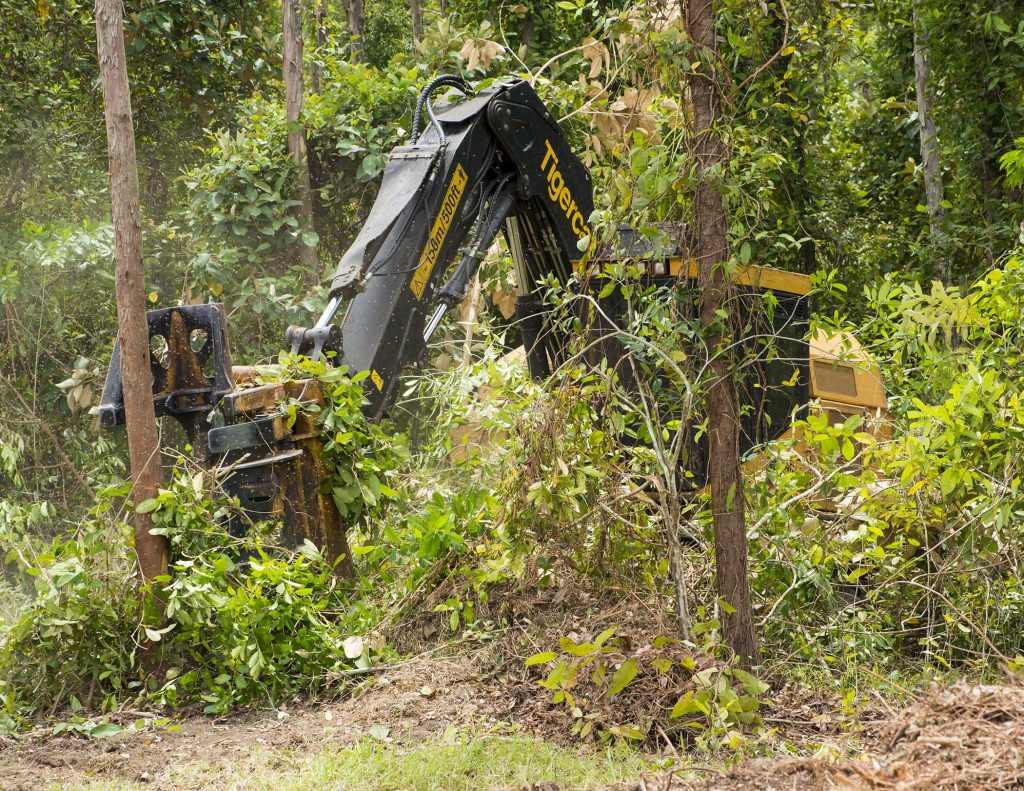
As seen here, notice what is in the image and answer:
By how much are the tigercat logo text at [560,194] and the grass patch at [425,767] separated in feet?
10.2

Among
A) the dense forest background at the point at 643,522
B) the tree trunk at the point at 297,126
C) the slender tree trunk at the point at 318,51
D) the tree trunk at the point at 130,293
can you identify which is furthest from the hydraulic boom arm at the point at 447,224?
the slender tree trunk at the point at 318,51

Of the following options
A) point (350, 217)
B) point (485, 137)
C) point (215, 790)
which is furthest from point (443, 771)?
point (350, 217)

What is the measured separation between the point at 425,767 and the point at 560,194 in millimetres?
3614

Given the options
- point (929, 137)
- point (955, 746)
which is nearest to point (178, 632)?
point (955, 746)

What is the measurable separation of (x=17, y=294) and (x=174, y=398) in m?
5.49

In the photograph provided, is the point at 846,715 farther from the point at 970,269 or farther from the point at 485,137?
the point at 970,269

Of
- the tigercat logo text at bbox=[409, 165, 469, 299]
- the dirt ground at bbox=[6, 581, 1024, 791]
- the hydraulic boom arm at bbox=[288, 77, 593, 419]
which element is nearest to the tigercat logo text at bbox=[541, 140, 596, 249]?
the hydraulic boom arm at bbox=[288, 77, 593, 419]

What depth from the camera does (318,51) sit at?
12156 millimetres

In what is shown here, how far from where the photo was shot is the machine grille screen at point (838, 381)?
7043 millimetres

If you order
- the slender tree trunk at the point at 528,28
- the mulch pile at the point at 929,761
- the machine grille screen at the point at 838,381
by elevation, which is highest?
the slender tree trunk at the point at 528,28

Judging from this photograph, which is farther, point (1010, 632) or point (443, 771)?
point (1010, 632)

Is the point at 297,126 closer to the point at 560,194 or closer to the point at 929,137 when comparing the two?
the point at 560,194

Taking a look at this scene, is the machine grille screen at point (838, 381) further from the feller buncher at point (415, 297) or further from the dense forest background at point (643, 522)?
the feller buncher at point (415, 297)

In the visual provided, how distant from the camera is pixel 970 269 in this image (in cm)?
1092
